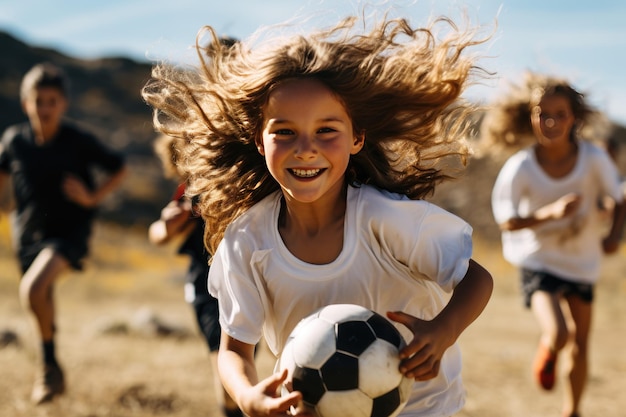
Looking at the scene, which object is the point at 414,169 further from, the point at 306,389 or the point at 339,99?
the point at 306,389

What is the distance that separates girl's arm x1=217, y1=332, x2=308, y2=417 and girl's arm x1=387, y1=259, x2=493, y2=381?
36 cm

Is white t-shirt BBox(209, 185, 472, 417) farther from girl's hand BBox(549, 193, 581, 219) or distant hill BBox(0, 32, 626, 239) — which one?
distant hill BBox(0, 32, 626, 239)

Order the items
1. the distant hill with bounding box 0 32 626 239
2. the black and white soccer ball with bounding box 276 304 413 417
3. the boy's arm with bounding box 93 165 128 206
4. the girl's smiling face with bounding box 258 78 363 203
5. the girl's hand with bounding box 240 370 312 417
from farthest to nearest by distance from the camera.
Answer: the distant hill with bounding box 0 32 626 239
the boy's arm with bounding box 93 165 128 206
the girl's smiling face with bounding box 258 78 363 203
the black and white soccer ball with bounding box 276 304 413 417
the girl's hand with bounding box 240 370 312 417

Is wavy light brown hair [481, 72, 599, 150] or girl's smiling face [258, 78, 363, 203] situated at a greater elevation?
wavy light brown hair [481, 72, 599, 150]

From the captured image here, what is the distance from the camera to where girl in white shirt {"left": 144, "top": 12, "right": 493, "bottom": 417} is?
2.83 meters

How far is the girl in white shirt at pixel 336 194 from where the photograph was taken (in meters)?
2.83

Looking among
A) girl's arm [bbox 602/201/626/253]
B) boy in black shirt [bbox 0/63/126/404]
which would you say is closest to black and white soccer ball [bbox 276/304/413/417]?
boy in black shirt [bbox 0/63/126/404]

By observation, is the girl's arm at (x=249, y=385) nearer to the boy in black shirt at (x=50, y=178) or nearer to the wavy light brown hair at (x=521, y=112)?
the boy in black shirt at (x=50, y=178)

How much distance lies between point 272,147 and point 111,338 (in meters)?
6.06

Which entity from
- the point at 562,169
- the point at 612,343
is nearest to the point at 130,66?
the point at 612,343

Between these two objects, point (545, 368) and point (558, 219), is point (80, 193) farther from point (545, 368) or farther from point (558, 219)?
point (545, 368)

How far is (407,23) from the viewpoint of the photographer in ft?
10.9

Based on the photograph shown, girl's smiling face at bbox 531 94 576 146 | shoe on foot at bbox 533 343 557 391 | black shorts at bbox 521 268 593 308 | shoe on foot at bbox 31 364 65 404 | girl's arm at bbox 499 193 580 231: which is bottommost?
shoe on foot at bbox 31 364 65 404

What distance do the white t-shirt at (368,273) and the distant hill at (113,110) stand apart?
26.9 meters
